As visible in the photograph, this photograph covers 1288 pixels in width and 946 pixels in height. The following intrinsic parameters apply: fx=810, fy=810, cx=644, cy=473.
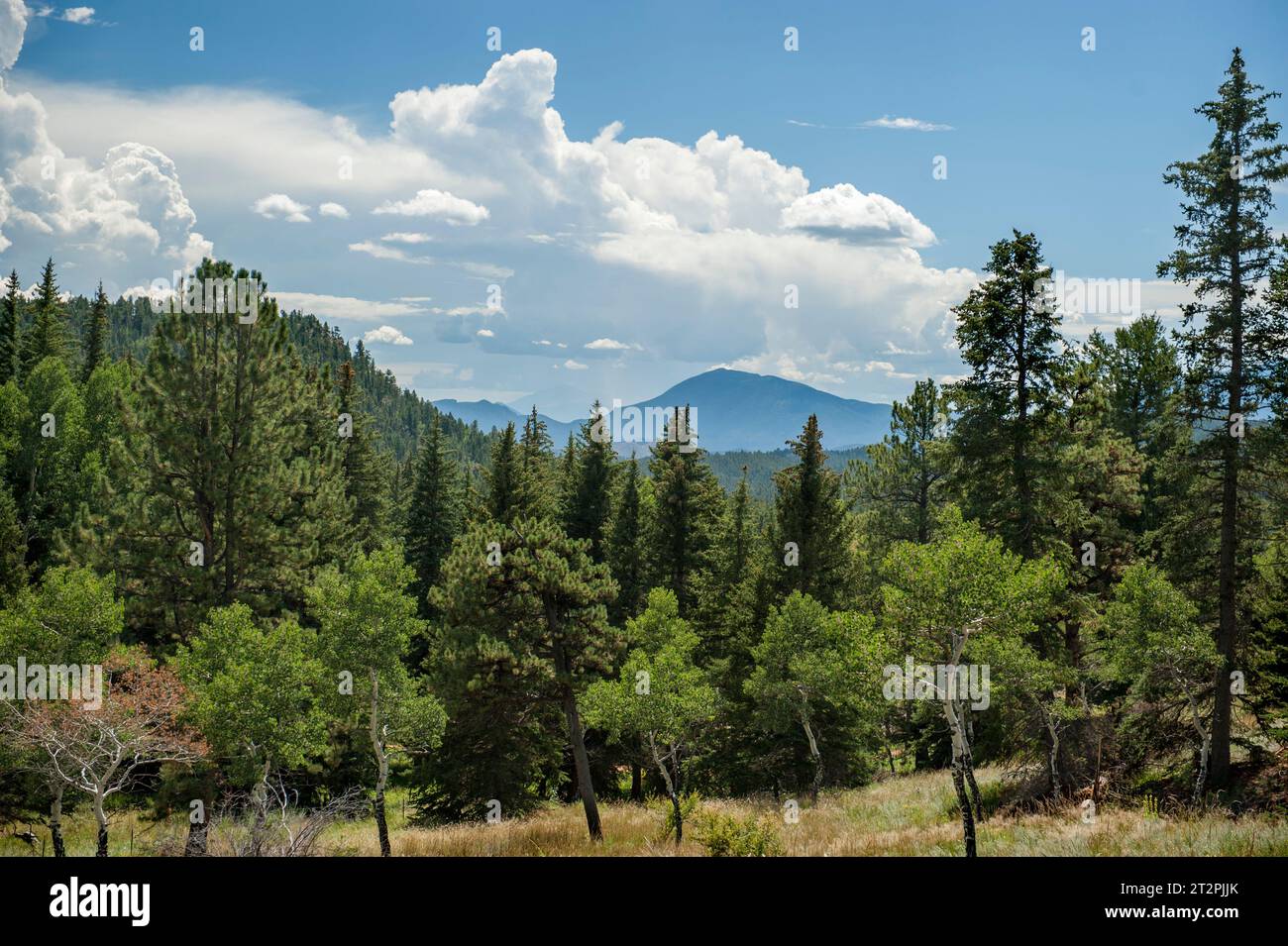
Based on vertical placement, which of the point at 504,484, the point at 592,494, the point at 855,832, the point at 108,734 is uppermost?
the point at 504,484

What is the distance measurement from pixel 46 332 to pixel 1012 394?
3000 inches

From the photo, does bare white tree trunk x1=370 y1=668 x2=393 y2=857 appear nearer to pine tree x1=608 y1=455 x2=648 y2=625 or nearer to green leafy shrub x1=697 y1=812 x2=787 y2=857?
green leafy shrub x1=697 y1=812 x2=787 y2=857

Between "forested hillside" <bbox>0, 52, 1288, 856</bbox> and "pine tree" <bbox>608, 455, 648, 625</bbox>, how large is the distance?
4.17m

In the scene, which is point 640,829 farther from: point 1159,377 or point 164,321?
point 1159,377

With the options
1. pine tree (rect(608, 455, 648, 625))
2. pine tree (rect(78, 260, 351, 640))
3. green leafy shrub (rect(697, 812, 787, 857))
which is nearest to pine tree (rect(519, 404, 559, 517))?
pine tree (rect(608, 455, 648, 625))

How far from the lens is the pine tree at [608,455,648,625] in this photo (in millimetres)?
41562

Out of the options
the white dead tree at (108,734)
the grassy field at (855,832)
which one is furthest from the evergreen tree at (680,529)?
the white dead tree at (108,734)

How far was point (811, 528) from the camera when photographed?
121ft

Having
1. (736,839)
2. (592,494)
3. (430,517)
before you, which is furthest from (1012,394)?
(430,517)

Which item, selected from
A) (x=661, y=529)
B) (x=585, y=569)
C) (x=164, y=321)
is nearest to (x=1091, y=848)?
(x=585, y=569)

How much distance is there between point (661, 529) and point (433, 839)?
1960 cm

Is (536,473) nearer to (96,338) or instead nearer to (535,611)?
(535,611)

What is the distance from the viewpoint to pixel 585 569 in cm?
2747

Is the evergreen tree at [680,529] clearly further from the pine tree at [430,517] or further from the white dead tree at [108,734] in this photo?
the white dead tree at [108,734]
